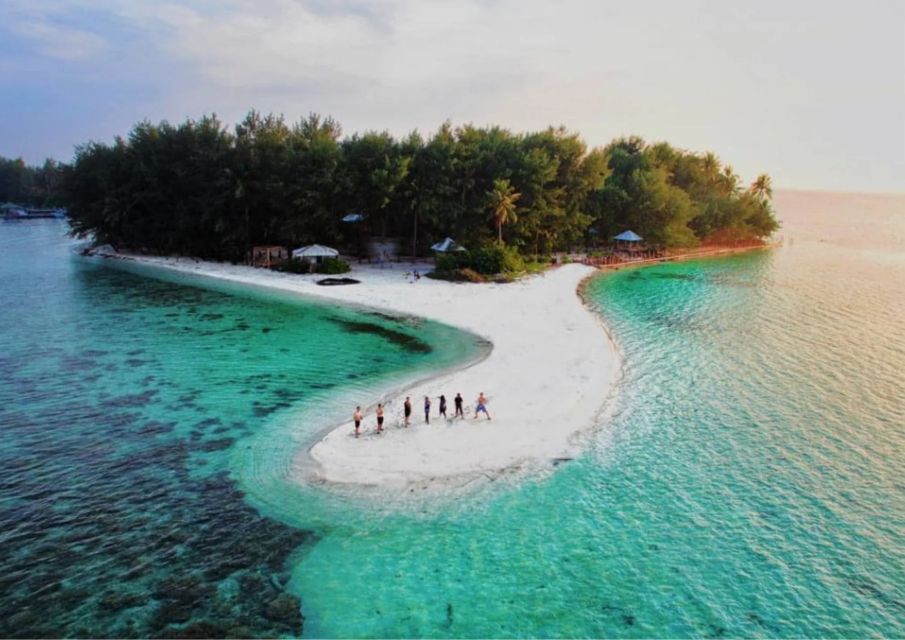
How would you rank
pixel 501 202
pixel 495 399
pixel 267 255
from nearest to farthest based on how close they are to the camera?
pixel 495 399 → pixel 501 202 → pixel 267 255

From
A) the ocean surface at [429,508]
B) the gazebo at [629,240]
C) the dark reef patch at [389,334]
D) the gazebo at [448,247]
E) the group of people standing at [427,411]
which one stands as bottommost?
the ocean surface at [429,508]

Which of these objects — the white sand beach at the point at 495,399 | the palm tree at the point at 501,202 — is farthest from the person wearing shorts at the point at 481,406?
the palm tree at the point at 501,202

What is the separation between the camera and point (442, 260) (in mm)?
54531

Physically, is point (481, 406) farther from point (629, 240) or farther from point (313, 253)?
point (629, 240)

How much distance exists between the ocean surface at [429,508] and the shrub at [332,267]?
73.8 ft

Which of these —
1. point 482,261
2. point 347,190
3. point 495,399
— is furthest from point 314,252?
point 495,399

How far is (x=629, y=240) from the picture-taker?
249 feet

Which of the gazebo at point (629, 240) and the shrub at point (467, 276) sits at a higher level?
the gazebo at point (629, 240)

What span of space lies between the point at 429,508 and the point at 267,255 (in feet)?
170

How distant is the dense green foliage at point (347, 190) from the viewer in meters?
60.0

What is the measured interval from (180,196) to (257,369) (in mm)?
49148

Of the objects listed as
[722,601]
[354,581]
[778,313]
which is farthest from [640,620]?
[778,313]

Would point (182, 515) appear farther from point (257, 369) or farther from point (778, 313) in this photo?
point (778, 313)

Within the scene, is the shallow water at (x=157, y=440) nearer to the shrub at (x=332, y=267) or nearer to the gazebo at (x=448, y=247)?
the shrub at (x=332, y=267)
